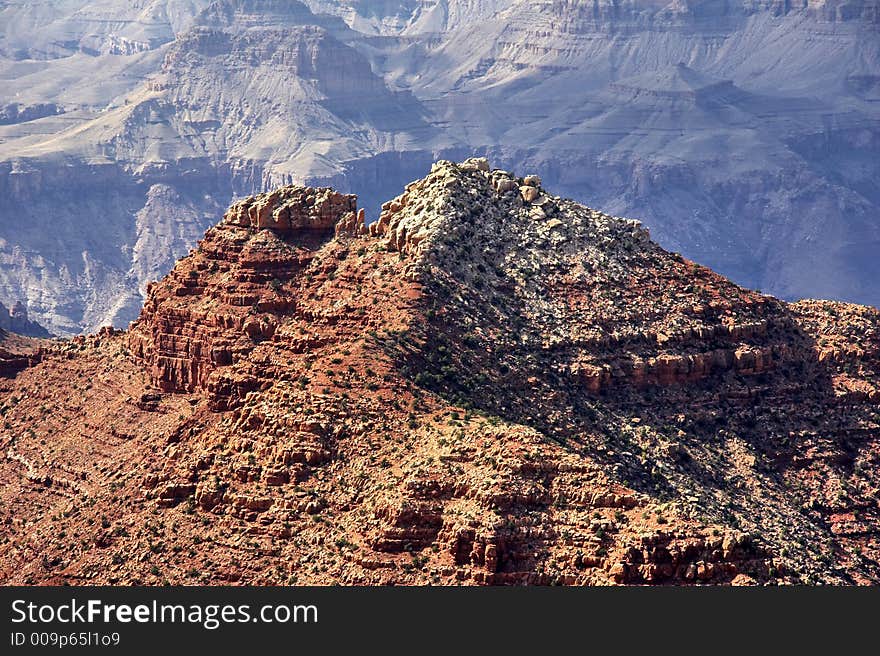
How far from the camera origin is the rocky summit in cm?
Result: 9819

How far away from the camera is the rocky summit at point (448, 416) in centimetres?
9819

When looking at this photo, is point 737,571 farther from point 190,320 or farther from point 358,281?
point 190,320

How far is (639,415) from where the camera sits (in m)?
118

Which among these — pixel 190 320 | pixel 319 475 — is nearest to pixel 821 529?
pixel 319 475

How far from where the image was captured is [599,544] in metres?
96.2

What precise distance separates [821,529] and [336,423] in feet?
81.8

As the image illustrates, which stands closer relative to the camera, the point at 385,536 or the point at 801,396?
the point at 385,536

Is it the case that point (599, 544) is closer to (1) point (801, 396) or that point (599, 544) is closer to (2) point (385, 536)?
(2) point (385, 536)

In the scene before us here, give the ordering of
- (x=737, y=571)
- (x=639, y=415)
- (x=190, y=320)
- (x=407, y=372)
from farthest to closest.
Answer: (x=190, y=320)
(x=639, y=415)
(x=407, y=372)
(x=737, y=571)

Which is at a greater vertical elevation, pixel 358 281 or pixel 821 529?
pixel 358 281

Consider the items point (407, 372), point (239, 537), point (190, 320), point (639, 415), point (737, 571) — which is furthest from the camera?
point (190, 320)

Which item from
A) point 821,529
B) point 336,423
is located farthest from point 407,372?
point 821,529

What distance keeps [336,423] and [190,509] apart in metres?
7.09

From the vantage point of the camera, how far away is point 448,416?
107 meters
